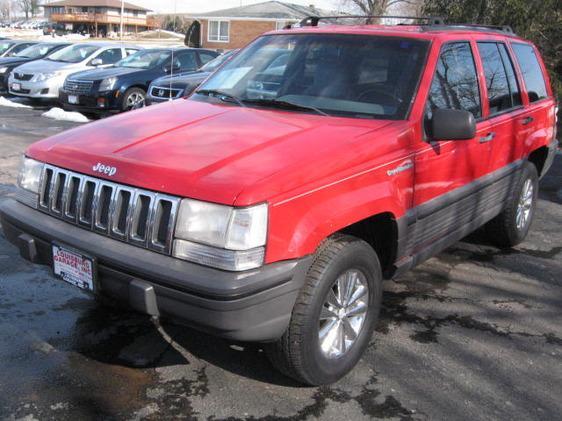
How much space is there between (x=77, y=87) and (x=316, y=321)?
11.4 meters

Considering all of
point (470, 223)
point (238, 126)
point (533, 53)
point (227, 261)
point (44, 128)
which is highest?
point (533, 53)

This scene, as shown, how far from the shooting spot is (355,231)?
3443 millimetres

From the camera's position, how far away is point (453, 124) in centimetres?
350

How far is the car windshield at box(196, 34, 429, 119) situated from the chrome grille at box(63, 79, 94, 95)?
9.16 meters

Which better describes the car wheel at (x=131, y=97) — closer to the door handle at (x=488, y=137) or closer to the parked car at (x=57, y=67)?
the parked car at (x=57, y=67)

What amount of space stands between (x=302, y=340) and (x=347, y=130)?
1.20 m

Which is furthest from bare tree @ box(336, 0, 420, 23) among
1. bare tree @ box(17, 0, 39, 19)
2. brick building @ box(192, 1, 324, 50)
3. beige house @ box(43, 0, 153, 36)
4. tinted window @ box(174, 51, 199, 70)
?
bare tree @ box(17, 0, 39, 19)

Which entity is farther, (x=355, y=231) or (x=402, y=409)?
(x=355, y=231)

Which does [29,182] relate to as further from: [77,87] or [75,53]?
[75,53]

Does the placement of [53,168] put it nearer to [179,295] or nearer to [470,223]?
[179,295]

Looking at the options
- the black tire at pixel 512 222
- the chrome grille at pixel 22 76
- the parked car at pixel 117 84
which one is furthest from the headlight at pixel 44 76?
the black tire at pixel 512 222

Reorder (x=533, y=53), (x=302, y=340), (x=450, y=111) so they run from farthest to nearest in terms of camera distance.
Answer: (x=533, y=53) → (x=450, y=111) → (x=302, y=340)

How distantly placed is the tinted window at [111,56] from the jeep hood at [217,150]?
499 inches

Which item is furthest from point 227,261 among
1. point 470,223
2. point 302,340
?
point 470,223
